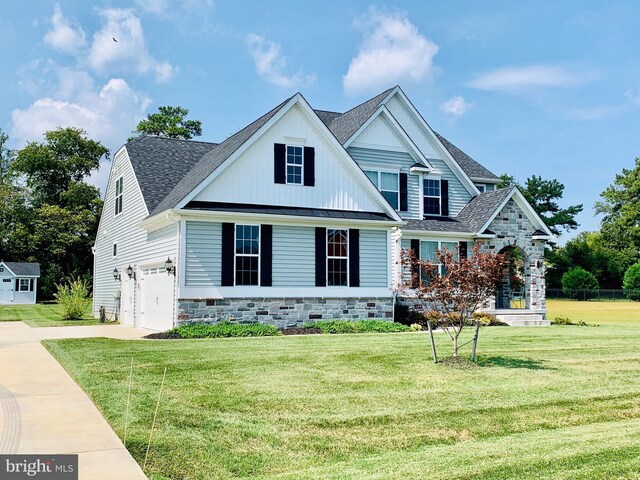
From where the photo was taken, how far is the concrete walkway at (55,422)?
509 centimetres

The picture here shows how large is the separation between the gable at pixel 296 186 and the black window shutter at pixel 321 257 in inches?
35.7

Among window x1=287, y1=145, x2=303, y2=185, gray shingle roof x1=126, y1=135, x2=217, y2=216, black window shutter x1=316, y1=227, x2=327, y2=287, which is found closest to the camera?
black window shutter x1=316, y1=227, x2=327, y2=287

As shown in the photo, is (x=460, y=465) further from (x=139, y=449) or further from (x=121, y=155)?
(x=121, y=155)

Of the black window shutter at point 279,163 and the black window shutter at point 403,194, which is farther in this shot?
the black window shutter at point 403,194

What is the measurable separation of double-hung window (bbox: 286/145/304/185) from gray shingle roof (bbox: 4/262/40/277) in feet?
119

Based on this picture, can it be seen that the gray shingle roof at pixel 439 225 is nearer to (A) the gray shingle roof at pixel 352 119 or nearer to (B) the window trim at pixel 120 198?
(A) the gray shingle roof at pixel 352 119

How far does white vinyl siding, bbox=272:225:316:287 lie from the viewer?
18031mm

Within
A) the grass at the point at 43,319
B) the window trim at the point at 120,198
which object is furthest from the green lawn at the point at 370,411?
the window trim at the point at 120,198

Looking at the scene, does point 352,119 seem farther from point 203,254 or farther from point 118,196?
point 118,196

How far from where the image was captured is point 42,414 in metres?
6.80

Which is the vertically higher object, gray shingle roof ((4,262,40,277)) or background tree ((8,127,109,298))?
background tree ((8,127,109,298))

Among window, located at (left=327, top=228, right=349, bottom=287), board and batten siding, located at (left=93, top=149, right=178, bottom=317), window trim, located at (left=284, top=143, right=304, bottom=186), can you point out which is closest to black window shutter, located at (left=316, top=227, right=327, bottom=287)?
window, located at (left=327, top=228, right=349, bottom=287)

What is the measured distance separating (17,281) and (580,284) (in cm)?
4809

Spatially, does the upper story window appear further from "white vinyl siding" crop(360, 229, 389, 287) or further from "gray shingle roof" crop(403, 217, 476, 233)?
"gray shingle roof" crop(403, 217, 476, 233)
